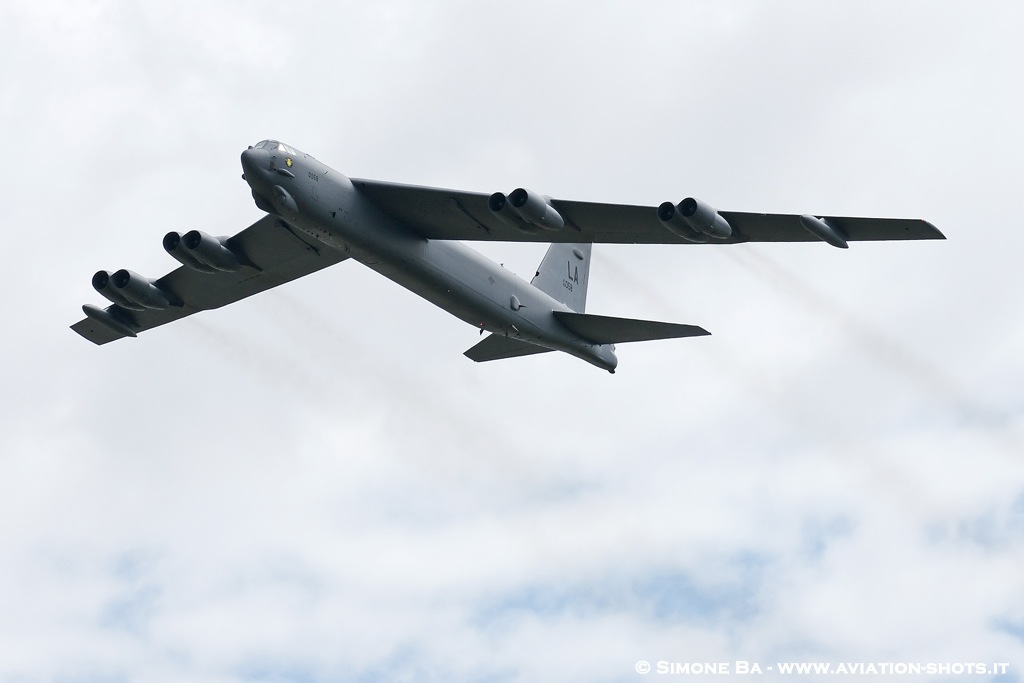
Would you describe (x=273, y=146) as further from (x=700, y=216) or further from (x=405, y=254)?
(x=700, y=216)

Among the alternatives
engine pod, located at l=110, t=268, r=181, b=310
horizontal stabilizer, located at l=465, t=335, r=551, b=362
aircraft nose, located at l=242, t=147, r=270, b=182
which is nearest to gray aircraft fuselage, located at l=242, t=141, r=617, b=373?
aircraft nose, located at l=242, t=147, r=270, b=182

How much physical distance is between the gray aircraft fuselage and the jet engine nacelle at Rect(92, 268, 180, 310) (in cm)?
557

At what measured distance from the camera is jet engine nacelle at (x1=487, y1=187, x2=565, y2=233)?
35188 millimetres

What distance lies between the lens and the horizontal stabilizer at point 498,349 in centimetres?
4250

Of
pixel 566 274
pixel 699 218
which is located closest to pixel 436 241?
pixel 699 218

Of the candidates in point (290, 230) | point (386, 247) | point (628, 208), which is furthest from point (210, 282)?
point (628, 208)

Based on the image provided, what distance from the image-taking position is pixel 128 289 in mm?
41469

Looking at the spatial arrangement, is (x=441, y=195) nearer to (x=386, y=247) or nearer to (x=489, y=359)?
(x=386, y=247)

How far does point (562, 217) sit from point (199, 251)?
973 cm

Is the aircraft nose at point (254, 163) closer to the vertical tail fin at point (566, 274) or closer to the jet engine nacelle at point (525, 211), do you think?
the jet engine nacelle at point (525, 211)

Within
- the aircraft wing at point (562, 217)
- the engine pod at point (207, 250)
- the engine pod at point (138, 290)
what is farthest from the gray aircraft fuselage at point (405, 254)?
the engine pod at point (138, 290)

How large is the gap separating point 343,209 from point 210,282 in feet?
24.7

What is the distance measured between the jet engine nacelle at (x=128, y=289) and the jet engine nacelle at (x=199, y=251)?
2.22 m

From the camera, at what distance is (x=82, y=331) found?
4450 centimetres
